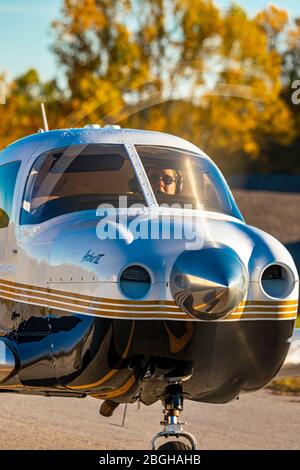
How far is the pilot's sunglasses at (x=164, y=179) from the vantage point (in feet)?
26.5

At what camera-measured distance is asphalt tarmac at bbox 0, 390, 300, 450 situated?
10742mm

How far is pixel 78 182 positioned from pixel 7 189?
2.03 feet

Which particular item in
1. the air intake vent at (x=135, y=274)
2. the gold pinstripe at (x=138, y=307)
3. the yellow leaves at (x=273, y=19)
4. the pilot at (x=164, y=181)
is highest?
the yellow leaves at (x=273, y=19)

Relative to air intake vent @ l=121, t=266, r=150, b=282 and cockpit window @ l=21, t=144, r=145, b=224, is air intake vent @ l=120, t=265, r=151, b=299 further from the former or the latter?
cockpit window @ l=21, t=144, r=145, b=224

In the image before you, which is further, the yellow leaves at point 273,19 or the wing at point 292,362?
the yellow leaves at point 273,19

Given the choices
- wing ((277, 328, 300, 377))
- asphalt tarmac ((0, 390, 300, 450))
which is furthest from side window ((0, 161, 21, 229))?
asphalt tarmac ((0, 390, 300, 450))

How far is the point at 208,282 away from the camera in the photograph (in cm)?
654

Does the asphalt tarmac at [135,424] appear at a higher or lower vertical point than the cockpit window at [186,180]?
lower

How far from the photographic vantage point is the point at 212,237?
699cm

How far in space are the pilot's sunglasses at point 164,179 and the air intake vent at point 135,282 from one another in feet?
4.30

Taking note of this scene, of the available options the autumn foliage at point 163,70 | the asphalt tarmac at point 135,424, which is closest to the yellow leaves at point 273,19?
the autumn foliage at point 163,70

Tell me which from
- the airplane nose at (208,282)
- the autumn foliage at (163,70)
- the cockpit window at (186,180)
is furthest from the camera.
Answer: the autumn foliage at (163,70)

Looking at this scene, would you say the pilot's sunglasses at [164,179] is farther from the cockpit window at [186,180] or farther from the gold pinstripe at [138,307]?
the gold pinstripe at [138,307]

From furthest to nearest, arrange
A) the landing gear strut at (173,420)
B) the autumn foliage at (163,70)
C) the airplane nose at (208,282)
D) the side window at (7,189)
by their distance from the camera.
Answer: the autumn foliage at (163,70) < the side window at (7,189) < the landing gear strut at (173,420) < the airplane nose at (208,282)
